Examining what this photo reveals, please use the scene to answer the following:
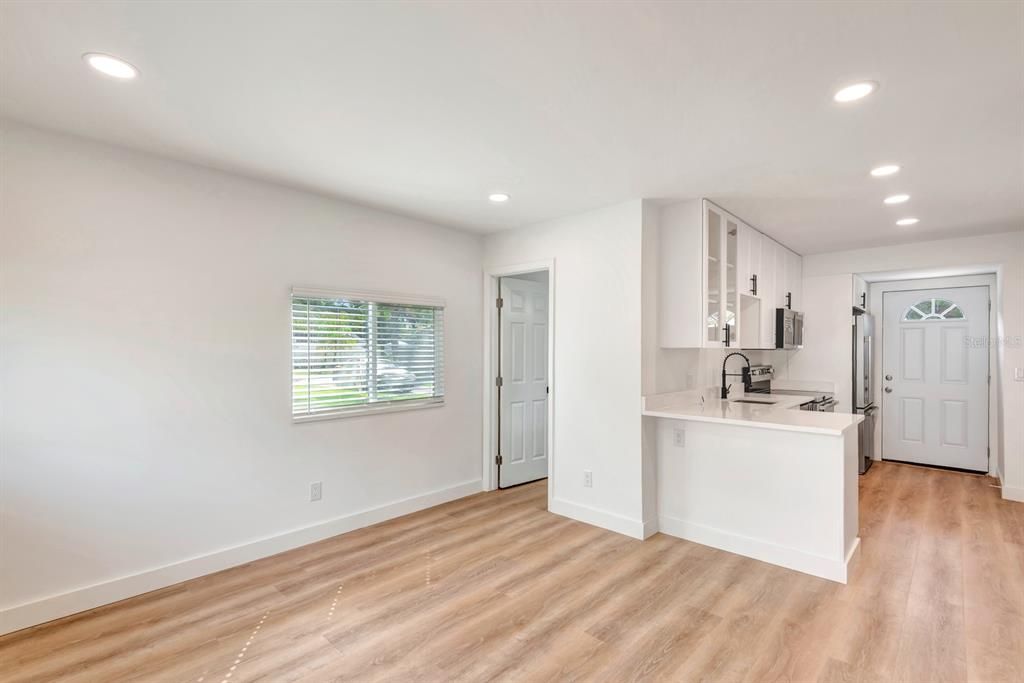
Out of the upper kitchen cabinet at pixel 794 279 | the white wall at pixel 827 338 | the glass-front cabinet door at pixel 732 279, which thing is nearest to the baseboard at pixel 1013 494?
the white wall at pixel 827 338

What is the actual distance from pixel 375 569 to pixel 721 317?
10.1 feet

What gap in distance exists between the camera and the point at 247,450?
3.11 m

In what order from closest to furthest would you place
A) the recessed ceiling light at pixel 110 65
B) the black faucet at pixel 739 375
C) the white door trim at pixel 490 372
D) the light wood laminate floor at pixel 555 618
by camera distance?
1. the recessed ceiling light at pixel 110 65
2. the light wood laminate floor at pixel 555 618
3. the black faucet at pixel 739 375
4. the white door trim at pixel 490 372

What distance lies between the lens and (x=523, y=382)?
489 cm

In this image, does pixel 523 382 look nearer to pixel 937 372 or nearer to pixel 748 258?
pixel 748 258

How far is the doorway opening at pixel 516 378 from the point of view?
4.62 m

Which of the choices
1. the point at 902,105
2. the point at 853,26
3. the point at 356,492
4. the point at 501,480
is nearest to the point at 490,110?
the point at 853,26

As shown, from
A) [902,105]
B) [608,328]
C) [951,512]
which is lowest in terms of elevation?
[951,512]

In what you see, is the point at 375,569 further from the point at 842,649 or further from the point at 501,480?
the point at 842,649

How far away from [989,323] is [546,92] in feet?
19.4

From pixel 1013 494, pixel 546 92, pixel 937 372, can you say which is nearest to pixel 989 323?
pixel 937 372

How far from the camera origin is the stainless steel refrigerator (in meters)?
5.29

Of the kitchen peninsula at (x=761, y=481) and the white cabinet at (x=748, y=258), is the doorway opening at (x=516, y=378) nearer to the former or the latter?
the kitchen peninsula at (x=761, y=481)

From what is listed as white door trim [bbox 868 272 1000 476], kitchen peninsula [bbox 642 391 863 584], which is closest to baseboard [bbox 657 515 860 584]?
kitchen peninsula [bbox 642 391 863 584]
